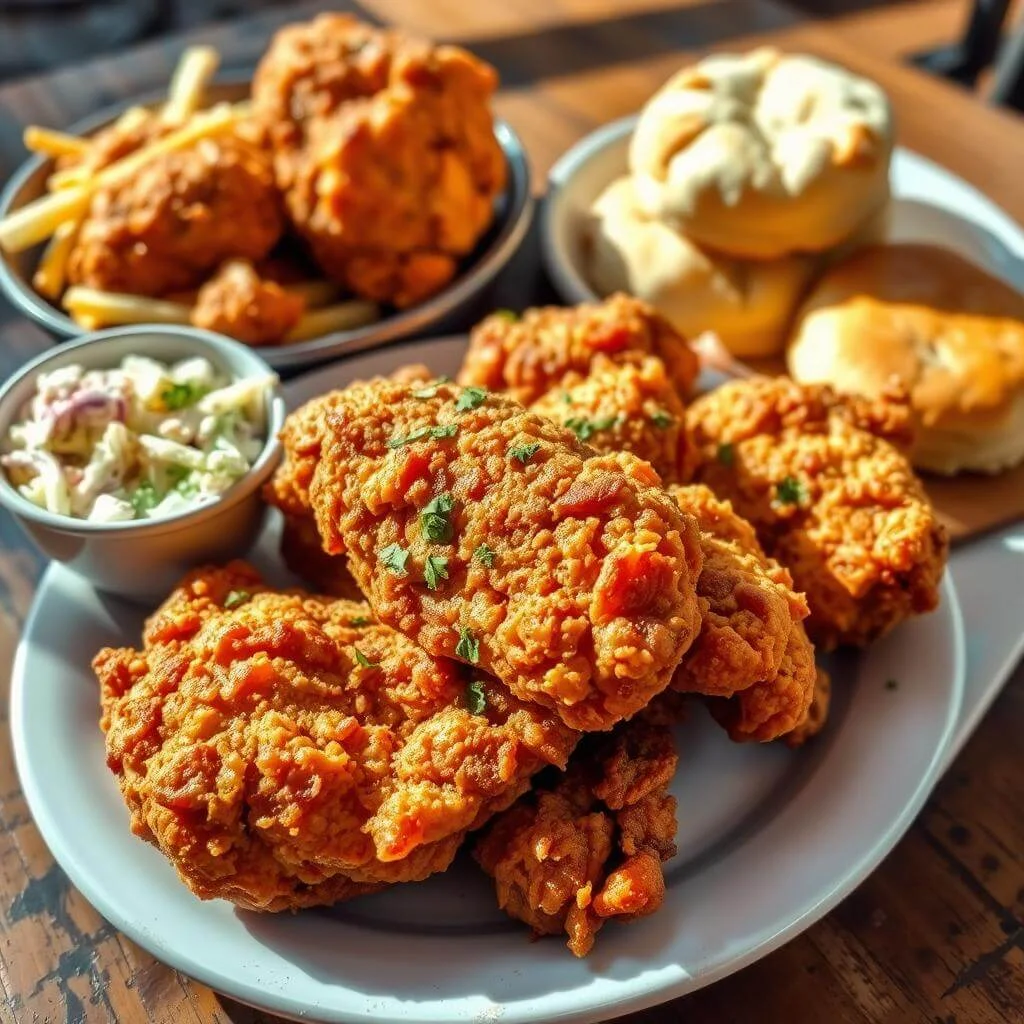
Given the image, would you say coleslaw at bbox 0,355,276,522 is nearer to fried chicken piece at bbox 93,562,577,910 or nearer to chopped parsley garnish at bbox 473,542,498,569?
fried chicken piece at bbox 93,562,577,910

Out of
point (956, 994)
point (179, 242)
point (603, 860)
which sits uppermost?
point (179, 242)

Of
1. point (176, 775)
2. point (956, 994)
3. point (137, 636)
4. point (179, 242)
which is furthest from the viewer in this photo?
point (179, 242)

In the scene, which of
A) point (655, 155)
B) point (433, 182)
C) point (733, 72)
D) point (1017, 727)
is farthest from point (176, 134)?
point (1017, 727)

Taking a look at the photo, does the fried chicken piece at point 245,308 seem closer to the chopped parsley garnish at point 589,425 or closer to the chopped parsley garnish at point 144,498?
the chopped parsley garnish at point 144,498

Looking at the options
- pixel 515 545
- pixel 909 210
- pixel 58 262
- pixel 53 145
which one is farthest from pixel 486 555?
pixel 909 210

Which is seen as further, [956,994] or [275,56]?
[275,56]

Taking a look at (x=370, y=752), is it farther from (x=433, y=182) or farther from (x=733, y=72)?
(x=733, y=72)
